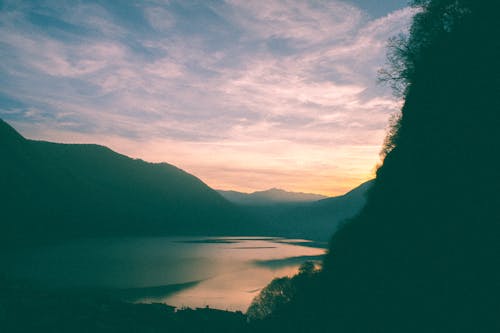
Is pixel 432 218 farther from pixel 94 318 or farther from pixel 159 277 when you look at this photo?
pixel 159 277

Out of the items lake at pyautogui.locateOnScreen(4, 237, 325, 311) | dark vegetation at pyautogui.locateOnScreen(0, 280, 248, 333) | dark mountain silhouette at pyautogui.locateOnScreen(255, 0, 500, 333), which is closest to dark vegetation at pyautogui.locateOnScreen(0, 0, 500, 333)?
dark mountain silhouette at pyautogui.locateOnScreen(255, 0, 500, 333)

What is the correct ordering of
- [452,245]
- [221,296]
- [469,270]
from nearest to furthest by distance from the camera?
[469,270] < [452,245] < [221,296]

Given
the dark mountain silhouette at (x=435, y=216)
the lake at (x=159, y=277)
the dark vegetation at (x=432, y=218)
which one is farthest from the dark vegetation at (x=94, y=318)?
the lake at (x=159, y=277)

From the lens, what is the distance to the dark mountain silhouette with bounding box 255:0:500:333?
37.2 feet

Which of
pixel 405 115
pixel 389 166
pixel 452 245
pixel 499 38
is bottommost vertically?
pixel 452 245

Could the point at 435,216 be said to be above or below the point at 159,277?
above

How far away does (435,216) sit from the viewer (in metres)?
13.6

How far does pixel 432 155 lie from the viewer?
15133mm

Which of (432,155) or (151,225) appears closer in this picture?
(432,155)

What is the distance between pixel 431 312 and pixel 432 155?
7.30 meters

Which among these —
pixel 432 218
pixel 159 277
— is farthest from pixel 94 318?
pixel 159 277

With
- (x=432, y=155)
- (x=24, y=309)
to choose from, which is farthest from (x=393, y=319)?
(x=24, y=309)

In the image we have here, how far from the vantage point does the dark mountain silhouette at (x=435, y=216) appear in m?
11.3

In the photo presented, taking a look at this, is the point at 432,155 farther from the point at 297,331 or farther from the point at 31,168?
the point at 31,168
